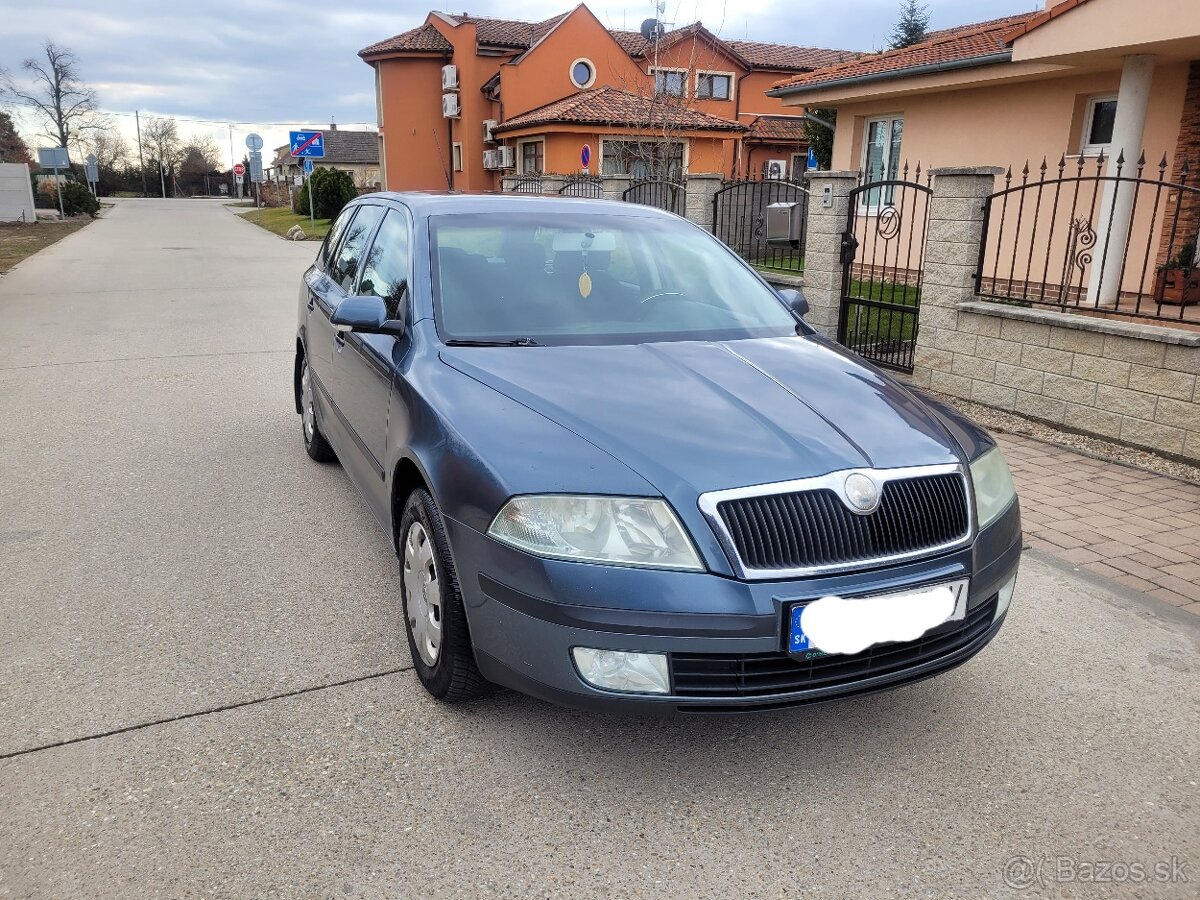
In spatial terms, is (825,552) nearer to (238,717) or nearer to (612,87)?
(238,717)

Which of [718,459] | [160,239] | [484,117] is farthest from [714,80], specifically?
[718,459]

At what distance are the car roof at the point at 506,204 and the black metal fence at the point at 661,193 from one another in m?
7.44

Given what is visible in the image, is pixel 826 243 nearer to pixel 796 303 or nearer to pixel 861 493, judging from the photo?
pixel 796 303

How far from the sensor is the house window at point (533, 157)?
32903 millimetres

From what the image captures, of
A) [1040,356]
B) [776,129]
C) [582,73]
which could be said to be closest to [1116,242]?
[1040,356]

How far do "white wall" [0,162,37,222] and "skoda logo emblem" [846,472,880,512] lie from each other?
37.5m

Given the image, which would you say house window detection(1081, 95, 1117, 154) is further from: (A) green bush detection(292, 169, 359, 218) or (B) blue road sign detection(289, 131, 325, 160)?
(A) green bush detection(292, 169, 359, 218)

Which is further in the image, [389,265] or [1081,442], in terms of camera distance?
[1081,442]

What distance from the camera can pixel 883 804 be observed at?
2.68 metres

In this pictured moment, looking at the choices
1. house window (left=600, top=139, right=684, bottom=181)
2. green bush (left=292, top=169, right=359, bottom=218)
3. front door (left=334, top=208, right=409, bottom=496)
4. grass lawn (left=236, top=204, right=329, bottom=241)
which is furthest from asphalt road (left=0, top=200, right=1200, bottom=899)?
green bush (left=292, top=169, right=359, bottom=218)

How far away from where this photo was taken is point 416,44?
39.1 meters

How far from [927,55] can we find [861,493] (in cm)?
1369

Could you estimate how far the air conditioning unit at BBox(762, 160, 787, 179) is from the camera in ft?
103

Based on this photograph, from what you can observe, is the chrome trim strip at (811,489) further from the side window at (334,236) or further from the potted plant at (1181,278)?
the potted plant at (1181,278)
